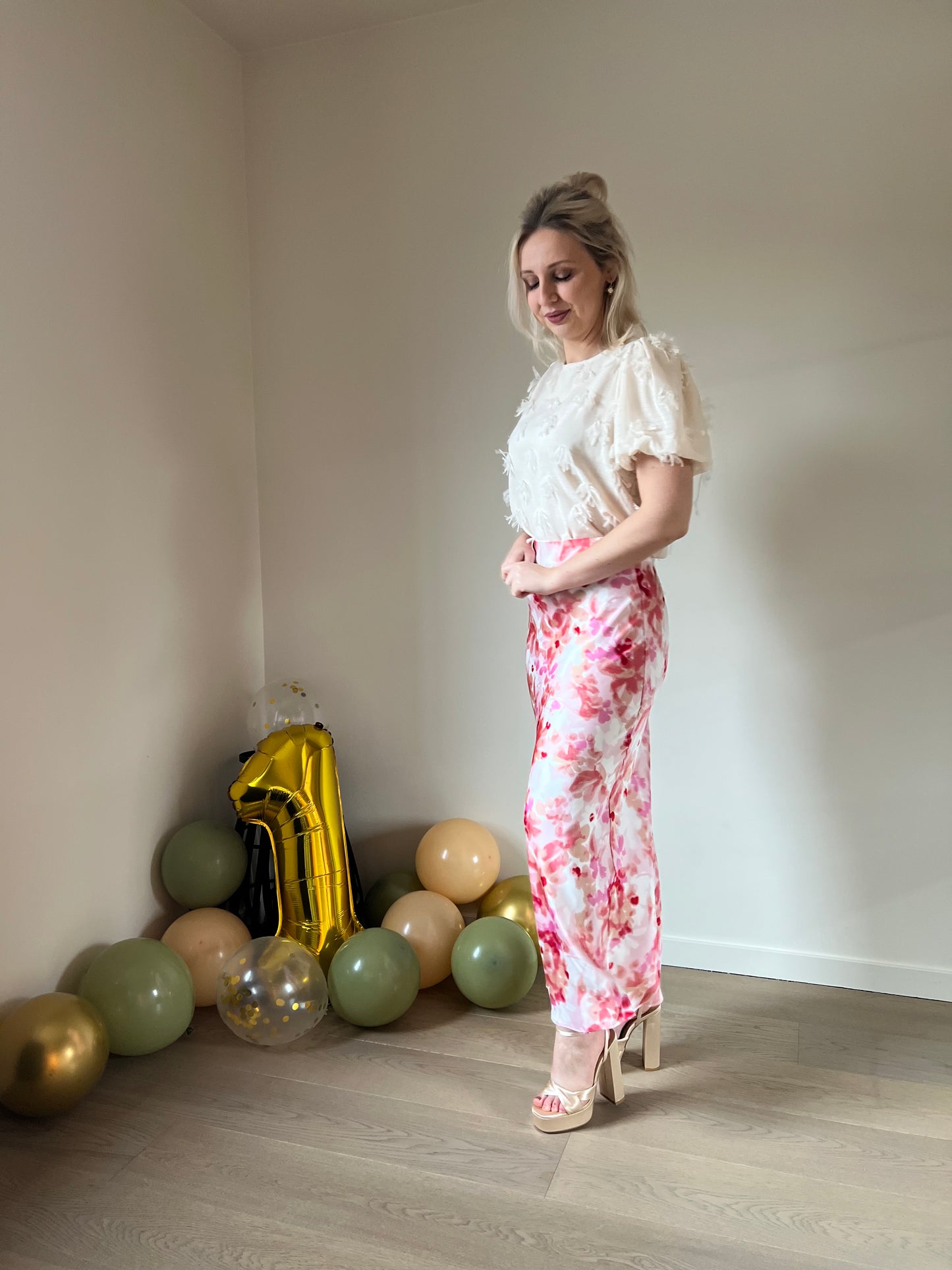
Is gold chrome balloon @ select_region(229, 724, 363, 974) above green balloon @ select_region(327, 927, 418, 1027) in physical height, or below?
above

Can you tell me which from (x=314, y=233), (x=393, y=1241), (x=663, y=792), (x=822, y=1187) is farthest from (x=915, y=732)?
(x=314, y=233)

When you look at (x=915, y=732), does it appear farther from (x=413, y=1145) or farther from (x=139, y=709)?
(x=139, y=709)

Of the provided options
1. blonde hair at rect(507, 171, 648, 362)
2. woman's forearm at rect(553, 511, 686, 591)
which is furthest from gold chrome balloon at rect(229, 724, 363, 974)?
blonde hair at rect(507, 171, 648, 362)

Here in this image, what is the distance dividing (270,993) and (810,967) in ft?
4.23

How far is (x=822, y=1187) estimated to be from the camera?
1.58 m

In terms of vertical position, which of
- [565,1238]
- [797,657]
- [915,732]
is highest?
[797,657]

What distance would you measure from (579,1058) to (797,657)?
1.06 meters

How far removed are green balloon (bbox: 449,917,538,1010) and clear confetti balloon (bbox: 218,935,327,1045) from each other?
0.33 metres

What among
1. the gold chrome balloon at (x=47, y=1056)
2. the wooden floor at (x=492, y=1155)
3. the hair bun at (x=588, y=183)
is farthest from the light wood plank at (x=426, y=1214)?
the hair bun at (x=588, y=183)

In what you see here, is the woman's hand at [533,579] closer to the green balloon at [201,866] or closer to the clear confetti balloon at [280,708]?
the clear confetti balloon at [280,708]

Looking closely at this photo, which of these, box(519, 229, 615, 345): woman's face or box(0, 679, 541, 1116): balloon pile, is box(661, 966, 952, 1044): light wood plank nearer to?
box(0, 679, 541, 1116): balloon pile

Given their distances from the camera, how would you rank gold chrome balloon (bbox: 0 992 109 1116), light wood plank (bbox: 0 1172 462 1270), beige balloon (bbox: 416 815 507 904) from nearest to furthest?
light wood plank (bbox: 0 1172 462 1270)
gold chrome balloon (bbox: 0 992 109 1116)
beige balloon (bbox: 416 815 507 904)

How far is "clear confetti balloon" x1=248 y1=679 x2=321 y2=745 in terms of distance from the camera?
94.9 inches

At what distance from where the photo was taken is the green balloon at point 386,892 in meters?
2.47
